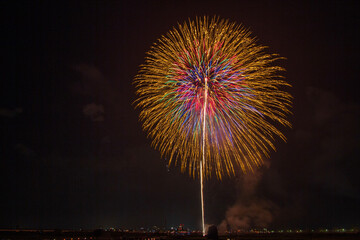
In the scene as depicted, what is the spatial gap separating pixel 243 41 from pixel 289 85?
5386mm

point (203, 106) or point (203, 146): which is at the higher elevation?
point (203, 106)

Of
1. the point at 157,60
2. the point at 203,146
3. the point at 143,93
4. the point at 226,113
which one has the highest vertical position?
the point at 157,60

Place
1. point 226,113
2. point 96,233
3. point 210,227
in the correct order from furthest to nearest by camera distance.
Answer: point 96,233 < point 210,227 < point 226,113

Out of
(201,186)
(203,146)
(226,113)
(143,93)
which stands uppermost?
(143,93)

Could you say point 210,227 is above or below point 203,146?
below

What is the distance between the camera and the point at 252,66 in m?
25.7

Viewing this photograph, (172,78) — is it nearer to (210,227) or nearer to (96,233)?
(210,227)

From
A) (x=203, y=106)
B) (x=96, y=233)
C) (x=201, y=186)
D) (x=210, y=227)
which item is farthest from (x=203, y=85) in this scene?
(x=96, y=233)

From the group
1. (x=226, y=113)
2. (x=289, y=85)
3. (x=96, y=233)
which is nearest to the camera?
(x=289, y=85)

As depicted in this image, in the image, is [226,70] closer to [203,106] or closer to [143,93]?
[203,106]

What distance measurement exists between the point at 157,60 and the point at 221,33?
237 inches

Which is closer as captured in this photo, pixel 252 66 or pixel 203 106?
pixel 252 66

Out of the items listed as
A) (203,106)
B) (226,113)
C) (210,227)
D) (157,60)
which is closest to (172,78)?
(157,60)

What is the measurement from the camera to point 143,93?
2736cm
